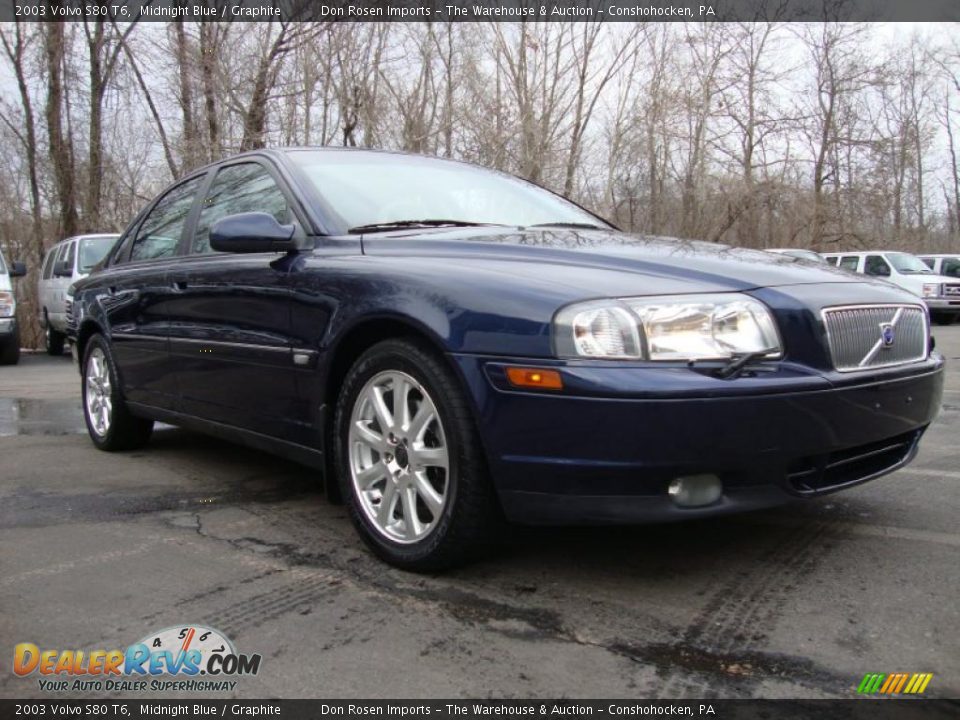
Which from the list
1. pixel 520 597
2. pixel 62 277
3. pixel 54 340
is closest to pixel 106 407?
pixel 520 597

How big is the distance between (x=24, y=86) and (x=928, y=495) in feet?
67.6

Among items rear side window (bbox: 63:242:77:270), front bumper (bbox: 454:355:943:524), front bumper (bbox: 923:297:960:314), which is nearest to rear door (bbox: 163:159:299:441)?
front bumper (bbox: 454:355:943:524)

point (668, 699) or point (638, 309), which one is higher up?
point (638, 309)

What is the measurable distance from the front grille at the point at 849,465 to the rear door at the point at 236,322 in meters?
1.92

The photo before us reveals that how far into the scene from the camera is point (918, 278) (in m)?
19.9

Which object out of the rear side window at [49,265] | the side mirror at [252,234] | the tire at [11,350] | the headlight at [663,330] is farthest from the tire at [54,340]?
the headlight at [663,330]

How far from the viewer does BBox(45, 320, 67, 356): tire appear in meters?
13.5

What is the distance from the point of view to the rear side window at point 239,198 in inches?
149

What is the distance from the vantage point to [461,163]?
4465 mm

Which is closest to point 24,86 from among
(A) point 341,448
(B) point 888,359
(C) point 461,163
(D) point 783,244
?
(C) point 461,163

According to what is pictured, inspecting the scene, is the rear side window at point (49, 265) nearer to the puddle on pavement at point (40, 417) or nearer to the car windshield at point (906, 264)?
the puddle on pavement at point (40, 417)

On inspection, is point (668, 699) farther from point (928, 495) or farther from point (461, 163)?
point (461, 163)

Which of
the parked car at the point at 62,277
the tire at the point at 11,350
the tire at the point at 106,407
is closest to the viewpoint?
the tire at the point at 106,407

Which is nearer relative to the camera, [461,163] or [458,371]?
[458,371]
